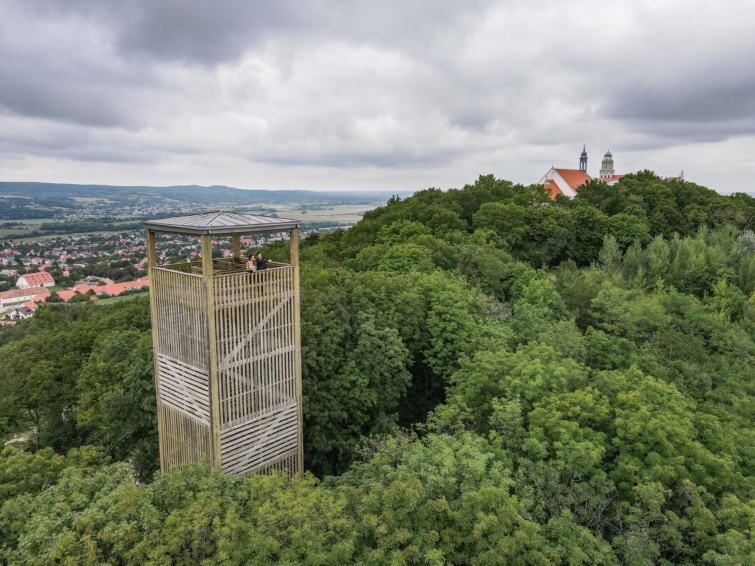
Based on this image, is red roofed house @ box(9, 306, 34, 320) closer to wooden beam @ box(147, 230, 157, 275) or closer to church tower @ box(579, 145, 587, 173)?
wooden beam @ box(147, 230, 157, 275)

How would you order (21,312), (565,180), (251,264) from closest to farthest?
(251,264) < (21,312) < (565,180)

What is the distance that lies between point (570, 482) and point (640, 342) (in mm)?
11387

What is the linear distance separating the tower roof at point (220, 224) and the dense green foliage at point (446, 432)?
4381 mm

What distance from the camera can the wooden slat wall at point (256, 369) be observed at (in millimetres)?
10320

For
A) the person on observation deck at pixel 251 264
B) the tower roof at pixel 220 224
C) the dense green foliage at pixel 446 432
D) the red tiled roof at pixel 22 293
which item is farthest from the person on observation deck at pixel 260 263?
the red tiled roof at pixel 22 293

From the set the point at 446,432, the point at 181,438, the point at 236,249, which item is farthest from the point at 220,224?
the point at 446,432

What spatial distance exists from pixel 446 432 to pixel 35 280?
2954 inches

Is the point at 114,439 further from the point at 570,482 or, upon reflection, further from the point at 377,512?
the point at 570,482

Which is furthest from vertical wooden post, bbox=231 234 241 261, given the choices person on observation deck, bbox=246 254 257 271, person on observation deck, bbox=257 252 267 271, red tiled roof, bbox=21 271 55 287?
red tiled roof, bbox=21 271 55 287

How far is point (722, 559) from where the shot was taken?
747 centimetres

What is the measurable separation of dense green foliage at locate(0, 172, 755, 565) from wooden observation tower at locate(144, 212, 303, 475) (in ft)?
4.65

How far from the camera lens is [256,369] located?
11.0m

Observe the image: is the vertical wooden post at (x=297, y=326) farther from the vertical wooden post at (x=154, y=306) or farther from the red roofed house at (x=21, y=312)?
the red roofed house at (x=21, y=312)

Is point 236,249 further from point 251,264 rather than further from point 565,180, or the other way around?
point 565,180
